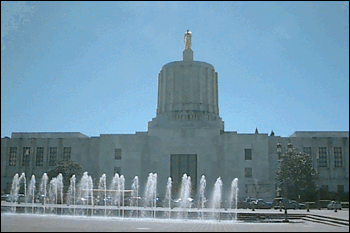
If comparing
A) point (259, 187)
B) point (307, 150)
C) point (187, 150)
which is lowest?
point (259, 187)

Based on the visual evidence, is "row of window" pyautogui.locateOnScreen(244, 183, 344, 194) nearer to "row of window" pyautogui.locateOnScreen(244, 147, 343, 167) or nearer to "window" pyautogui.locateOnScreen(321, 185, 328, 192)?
"window" pyautogui.locateOnScreen(321, 185, 328, 192)

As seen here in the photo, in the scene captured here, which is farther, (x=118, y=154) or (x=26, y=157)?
(x=26, y=157)

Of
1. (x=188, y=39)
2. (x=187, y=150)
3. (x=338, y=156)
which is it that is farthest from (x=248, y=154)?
(x=188, y=39)

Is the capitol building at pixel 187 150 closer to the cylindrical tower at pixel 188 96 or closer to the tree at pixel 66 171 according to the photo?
the cylindrical tower at pixel 188 96

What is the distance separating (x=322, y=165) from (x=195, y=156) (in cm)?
1588

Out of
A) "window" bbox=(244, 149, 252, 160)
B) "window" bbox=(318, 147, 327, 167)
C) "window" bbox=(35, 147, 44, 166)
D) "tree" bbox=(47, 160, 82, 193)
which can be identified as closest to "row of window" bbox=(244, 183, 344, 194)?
"window" bbox=(318, 147, 327, 167)

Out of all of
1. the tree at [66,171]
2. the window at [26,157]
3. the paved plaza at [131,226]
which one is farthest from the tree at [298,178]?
the window at [26,157]

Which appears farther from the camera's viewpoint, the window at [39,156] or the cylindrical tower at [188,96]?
the window at [39,156]

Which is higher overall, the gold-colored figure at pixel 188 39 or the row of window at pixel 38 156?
the gold-colored figure at pixel 188 39

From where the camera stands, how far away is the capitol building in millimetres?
52906

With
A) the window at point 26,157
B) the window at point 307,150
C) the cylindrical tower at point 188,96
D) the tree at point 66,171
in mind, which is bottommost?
the tree at point 66,171

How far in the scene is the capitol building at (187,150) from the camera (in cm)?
5291

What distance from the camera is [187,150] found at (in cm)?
5412

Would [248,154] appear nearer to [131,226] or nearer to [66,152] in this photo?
[66,152]
